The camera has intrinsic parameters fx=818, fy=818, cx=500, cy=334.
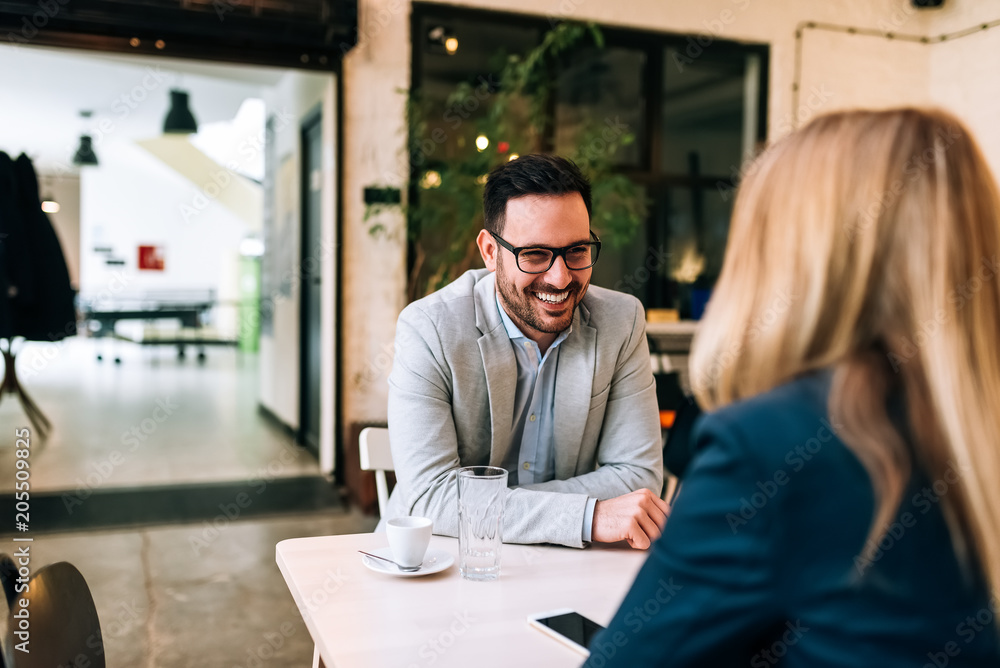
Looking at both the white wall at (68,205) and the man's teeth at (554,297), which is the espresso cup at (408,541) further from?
the white wall at (68,205)

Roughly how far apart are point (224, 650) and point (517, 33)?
3.51m

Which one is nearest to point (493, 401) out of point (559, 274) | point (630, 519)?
point (559, 274)

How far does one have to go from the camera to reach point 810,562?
61 centimetres

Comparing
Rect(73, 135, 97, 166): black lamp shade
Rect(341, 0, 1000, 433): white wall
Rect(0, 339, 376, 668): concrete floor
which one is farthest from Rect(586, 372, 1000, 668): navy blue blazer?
Rect(73, 135, 97, 166): black lamp shade

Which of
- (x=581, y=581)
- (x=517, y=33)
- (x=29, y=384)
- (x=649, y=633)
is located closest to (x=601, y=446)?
(x=581, y=581)

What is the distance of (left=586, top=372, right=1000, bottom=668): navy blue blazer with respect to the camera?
0.61 metres

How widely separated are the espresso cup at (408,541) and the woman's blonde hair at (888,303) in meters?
0.65

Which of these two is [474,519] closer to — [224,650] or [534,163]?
[534,163]

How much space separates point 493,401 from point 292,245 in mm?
4598

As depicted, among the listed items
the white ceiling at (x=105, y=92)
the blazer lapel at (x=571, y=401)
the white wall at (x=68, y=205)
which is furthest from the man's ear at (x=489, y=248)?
the white wall at (x=68, y=205)

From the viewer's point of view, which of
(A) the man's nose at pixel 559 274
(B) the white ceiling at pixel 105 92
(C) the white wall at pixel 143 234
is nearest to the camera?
(A) the man's nose at pixel 559 274

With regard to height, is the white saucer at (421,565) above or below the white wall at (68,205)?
below

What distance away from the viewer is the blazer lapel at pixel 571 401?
1720mm

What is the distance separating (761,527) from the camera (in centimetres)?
61
